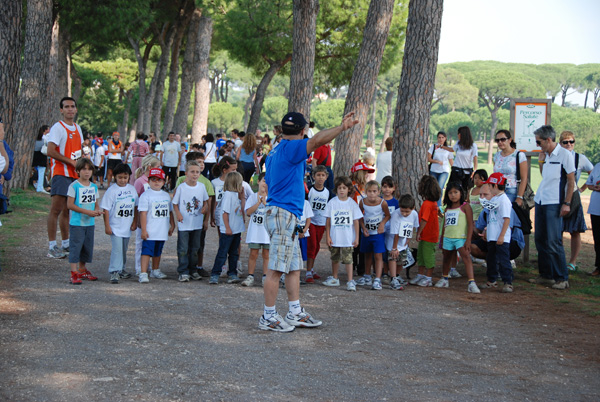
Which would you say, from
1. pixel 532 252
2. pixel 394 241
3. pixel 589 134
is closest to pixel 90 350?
pixel 394 241

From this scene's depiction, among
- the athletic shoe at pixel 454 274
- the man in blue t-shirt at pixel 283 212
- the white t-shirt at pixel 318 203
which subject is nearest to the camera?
the man in blue t-shirt at pixel 283 212

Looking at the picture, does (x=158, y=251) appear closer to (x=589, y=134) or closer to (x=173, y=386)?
(x=173, y=386)

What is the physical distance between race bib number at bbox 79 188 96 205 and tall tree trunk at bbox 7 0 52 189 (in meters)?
10.5

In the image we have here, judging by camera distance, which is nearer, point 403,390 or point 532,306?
A: point 403,390

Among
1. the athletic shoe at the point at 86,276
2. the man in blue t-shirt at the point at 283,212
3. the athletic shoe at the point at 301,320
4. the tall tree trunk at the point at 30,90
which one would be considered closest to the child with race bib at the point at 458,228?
the athletic shoe at the point at 301,320

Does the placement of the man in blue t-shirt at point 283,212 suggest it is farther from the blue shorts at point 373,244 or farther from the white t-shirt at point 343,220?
the blue shorts at point 373,244

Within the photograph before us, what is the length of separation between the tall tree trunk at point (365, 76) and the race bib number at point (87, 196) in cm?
712

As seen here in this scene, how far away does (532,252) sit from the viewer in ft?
40.2

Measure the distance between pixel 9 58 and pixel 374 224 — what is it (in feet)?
22.9

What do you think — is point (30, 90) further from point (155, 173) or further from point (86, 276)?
point (86, 276)

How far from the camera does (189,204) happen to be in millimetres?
8438

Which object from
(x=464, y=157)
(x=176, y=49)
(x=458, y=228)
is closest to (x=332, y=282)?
(x=458, y=228)

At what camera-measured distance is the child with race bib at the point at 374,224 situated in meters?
8.70

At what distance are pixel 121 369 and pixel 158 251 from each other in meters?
3.77
